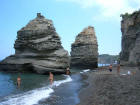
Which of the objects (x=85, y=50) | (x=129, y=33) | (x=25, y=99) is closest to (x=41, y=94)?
(x=25, y=99)

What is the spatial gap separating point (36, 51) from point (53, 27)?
7.90 metres

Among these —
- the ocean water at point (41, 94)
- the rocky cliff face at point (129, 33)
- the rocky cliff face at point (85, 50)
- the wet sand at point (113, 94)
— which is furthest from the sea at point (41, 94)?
the rocky cliff face at point (85, 50)

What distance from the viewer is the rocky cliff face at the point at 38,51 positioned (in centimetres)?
4256

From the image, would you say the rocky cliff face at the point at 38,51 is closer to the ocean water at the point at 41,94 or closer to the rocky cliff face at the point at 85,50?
the ocean water at the point at 41,94

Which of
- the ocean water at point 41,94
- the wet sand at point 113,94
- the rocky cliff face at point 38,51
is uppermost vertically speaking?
the rocky cliff face at point 38,51

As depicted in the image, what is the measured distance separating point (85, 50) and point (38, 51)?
2924 centimetres

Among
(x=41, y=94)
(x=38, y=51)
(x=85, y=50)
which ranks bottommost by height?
(x=41, y=94)

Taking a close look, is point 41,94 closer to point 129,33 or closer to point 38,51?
point 38,51

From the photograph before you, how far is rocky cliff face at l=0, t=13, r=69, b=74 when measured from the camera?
4256 cm

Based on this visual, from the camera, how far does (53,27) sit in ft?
160

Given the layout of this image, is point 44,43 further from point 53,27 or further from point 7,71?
point 7,71

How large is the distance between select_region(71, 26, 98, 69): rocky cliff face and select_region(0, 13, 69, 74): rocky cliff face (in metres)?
24.2

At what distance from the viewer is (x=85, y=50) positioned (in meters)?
70.8

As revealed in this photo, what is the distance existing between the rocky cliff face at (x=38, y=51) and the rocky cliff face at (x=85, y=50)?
953 inches
